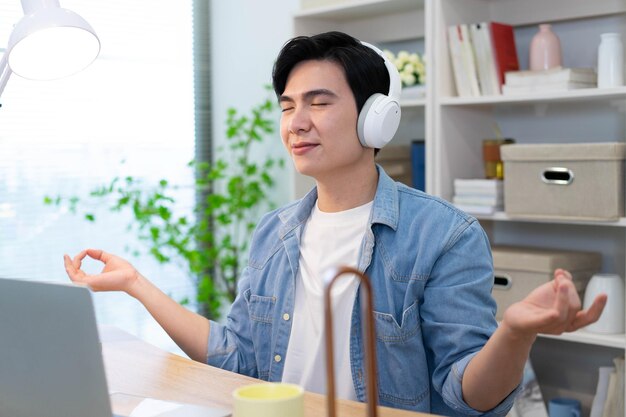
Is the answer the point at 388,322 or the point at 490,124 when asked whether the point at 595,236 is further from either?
the point at 388,322

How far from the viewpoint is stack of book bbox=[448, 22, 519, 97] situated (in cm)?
291

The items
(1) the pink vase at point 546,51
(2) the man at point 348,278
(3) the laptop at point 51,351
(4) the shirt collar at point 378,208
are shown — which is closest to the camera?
(3) the laptop at point 51,351

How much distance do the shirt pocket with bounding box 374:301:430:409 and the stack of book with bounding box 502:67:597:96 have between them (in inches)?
53.1

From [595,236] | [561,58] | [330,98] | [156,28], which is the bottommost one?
[595,236]

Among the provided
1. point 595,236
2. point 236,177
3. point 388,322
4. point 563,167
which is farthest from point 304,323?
point 236,177

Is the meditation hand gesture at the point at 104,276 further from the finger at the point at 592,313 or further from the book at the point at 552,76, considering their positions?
the book at the point at 552,76

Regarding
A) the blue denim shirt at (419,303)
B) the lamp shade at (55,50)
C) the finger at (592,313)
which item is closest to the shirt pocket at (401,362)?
the blue denim shirt at (419,303)

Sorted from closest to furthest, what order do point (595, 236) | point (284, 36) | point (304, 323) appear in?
1. point (304, 323)
2. point (595, 236)
3. point (284, 36)

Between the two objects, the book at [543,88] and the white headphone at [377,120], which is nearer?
the white headphone at [377,120]

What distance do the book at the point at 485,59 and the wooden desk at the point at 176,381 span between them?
1593mm

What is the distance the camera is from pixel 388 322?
5.49 ft

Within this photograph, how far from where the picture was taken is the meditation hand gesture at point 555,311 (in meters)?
1.20

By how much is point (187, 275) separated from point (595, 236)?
2.02 metres

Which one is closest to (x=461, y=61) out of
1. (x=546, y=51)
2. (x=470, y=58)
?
(x=470, y=58)
